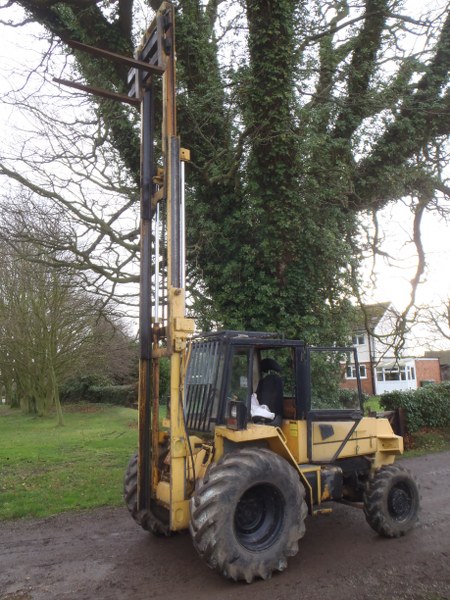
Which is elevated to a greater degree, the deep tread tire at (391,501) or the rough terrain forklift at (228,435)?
the rough terrain forklift at (228,435)

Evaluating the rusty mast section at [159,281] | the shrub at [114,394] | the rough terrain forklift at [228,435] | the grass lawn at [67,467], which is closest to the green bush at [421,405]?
the grass lawn at [67,467]

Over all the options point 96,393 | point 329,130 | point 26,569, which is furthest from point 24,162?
point 96,393

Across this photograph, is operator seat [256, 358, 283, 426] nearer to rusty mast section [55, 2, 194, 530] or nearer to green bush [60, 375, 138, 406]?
rusty mast section [55, 2, 194, 530]

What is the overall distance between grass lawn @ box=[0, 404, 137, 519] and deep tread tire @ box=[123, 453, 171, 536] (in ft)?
6.96

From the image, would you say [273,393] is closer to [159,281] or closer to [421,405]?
[159,281]

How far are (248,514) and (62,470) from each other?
6.40 m

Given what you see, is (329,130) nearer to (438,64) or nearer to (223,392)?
(438,64)

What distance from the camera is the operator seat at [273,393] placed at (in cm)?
576

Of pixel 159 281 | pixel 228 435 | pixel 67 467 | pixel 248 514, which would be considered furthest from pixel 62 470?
pixel 228 435

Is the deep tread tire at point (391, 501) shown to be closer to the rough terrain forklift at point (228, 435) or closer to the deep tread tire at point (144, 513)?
the rough terrain forklift at point (228, 435)

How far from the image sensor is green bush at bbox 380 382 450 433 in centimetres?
1393

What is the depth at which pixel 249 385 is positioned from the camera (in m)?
5.40

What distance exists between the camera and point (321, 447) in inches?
232

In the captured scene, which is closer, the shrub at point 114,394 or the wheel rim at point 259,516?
the wheel rim at point 259,516
